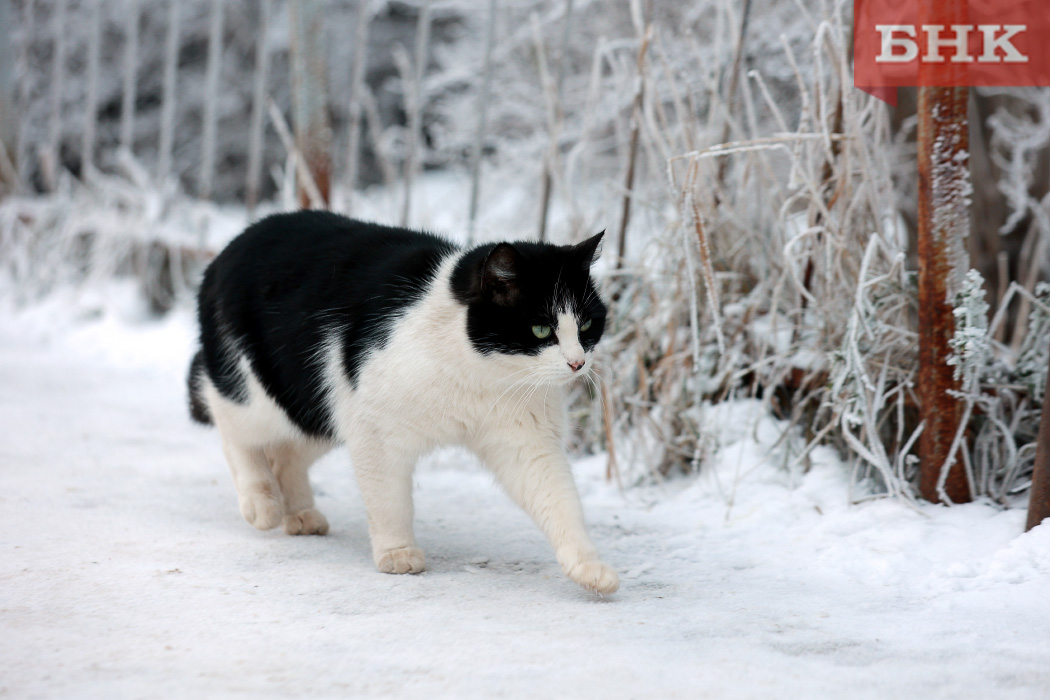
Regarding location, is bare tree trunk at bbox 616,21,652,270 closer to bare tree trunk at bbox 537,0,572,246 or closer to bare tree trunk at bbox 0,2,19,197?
bare tree trunk at bbox 537,0,572,246

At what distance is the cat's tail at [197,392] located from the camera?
2.56 m

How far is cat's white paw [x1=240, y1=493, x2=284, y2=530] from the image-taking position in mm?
2289

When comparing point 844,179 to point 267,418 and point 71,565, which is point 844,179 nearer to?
point 267,418

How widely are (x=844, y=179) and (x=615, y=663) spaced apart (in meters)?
1.60

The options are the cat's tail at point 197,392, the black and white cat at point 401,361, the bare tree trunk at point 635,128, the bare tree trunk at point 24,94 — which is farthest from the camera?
the bare tree trunk at point 24,94

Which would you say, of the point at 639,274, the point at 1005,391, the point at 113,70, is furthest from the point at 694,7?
the point at 113,70

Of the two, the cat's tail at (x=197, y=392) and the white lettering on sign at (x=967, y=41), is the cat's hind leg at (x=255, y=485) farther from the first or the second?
the white lettering on sign at (x=967, y=41)

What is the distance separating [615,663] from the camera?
152 centimetres

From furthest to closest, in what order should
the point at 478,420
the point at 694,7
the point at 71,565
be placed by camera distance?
1. the point at 694,7
2. the point at 478,420
3. the point at 71,565

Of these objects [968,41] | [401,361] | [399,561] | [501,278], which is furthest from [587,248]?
[968,41]

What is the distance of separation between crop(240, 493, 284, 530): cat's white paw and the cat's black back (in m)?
0.22

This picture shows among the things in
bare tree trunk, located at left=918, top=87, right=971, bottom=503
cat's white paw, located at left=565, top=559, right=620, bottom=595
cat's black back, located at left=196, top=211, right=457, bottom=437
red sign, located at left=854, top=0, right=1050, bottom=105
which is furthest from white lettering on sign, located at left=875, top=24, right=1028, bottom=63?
cat's white paw, located at left=565, top=559, right=620, bottom=595

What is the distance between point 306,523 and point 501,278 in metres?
0.90

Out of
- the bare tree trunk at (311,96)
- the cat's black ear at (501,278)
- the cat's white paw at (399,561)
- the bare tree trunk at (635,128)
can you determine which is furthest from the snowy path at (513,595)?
the bare tree trunk at (311,96)
